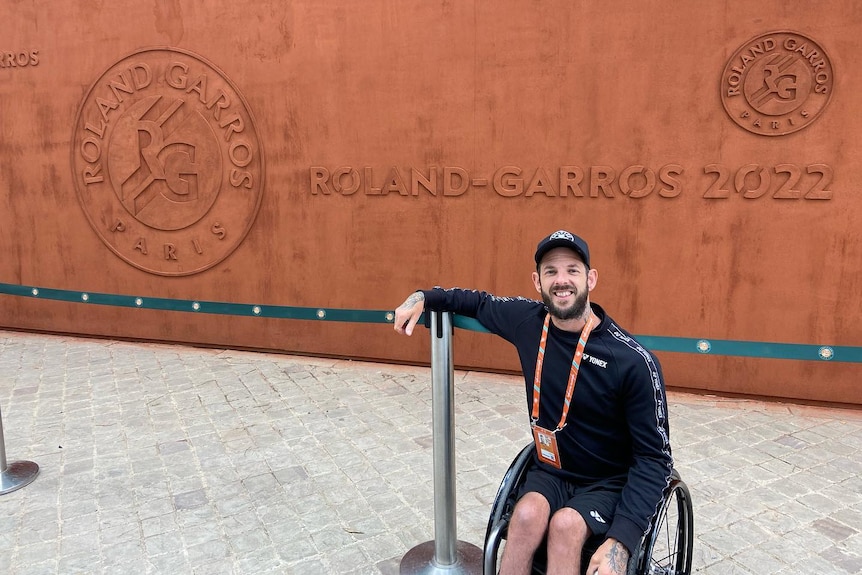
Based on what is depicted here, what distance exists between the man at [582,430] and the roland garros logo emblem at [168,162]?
15.0ft

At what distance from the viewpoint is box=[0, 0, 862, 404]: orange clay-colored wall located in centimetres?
498

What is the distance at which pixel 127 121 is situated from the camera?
6691mm

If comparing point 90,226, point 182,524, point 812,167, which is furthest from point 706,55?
point 90,226

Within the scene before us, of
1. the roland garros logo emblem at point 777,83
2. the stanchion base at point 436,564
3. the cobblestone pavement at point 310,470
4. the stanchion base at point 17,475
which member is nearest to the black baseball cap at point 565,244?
the stanchion base at point 436,564

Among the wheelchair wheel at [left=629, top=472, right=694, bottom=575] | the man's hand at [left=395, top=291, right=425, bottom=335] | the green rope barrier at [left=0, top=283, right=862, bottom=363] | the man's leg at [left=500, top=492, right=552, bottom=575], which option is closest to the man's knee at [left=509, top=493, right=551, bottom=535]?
the man's leg at [left=500, top=492, right=552, bottom=575]

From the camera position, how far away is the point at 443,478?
9.66ft

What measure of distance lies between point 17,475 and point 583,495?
3662mm

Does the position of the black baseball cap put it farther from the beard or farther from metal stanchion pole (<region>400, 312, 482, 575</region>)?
metal stanchion pole (<region>400, 312, 482, 575</region>)

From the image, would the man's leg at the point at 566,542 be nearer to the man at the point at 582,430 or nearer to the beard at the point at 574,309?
the man at the point at 582,430

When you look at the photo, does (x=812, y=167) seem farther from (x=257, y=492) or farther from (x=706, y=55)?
(x=257, y=492)

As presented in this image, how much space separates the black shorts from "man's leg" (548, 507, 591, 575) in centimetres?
4

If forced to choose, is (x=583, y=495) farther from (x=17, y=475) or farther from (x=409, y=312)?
(x=17, y=475)

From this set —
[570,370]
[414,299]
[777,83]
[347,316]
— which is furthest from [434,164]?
[570,370]

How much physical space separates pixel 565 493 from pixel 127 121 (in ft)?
20.2
